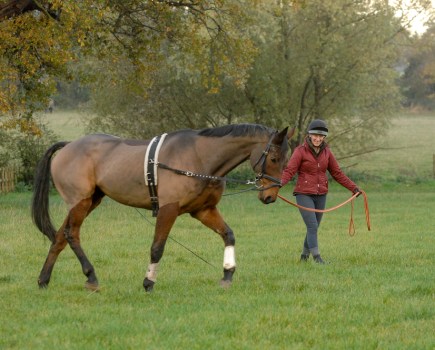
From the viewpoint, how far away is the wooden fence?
26.8 metres

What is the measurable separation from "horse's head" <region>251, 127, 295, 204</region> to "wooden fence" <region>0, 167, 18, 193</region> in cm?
1942

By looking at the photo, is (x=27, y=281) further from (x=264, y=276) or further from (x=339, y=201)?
(x=339, y=201)

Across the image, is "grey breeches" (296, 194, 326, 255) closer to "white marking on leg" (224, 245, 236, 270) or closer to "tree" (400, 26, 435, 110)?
"white marking on leg" (224, 245, 236, 270)

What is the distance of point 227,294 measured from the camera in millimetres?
8445

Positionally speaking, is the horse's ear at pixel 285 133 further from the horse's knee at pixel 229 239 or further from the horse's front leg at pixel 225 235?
the horse's knee at pixel 229 239

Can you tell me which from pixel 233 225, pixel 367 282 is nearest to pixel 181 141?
pixel 367 282

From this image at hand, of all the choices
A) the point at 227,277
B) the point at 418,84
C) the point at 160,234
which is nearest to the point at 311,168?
the point at 227,277

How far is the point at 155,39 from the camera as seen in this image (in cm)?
2211

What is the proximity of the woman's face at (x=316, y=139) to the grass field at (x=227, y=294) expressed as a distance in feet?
5.22

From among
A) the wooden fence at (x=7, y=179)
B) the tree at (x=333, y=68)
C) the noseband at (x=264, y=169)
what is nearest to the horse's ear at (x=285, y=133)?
the noseband at (x=264, y=169)

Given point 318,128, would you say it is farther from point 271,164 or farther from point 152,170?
point 152,170

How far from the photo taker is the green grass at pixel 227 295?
660 cm

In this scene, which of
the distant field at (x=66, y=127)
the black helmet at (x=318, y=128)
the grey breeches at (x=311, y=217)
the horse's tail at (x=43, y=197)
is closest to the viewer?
the horse's tail at (x=43, y=197)

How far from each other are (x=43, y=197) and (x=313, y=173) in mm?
3497
